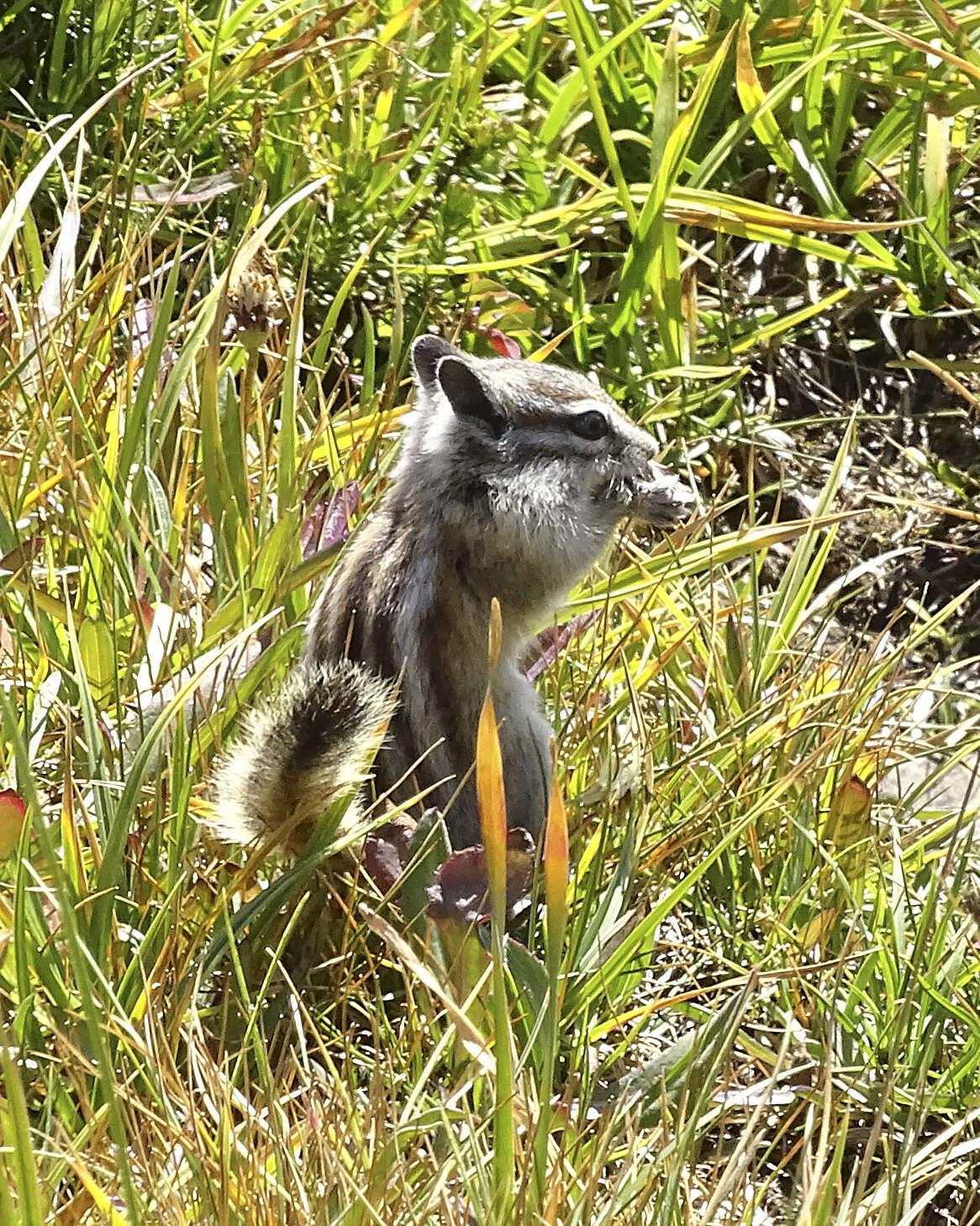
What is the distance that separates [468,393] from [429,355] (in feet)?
0.34

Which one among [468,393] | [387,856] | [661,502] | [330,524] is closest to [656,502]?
[661,502]

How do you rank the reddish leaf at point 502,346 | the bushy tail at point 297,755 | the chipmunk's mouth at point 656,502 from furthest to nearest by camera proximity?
the reddish leaf at point 502,346, the chipmunk's mouth at point 656,502, the bushy tail at point 297,755

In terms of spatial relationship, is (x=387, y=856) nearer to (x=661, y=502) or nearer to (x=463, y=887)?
(x=463, y=887)

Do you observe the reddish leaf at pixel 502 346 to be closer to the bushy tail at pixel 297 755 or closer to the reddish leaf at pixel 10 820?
the bushy tail at pixel 297 755

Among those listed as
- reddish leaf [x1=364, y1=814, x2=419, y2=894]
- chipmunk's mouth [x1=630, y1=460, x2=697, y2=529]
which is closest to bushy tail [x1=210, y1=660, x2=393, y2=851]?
reddish leaf [x1=364, y1=814, x2=419, y2=894]

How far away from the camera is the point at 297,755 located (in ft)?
6.59

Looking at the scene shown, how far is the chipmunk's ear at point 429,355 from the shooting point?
271cm

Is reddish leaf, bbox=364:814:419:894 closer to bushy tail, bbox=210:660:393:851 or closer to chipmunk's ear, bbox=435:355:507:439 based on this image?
bushy tail, bbox=210:660:393:851

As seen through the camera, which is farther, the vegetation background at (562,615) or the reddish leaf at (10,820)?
the reddish leaf at (10,820)

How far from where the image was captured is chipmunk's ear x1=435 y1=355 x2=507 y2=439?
262 centimetres

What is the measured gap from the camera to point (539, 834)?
2488mm

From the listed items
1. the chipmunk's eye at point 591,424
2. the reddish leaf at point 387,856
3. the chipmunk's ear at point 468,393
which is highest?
the chipmunk's ear at point 468,393

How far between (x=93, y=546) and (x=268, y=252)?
96 cm

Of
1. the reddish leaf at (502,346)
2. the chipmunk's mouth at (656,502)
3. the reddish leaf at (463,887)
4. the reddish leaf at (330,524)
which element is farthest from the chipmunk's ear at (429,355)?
the reddish leaf at (463,887)
